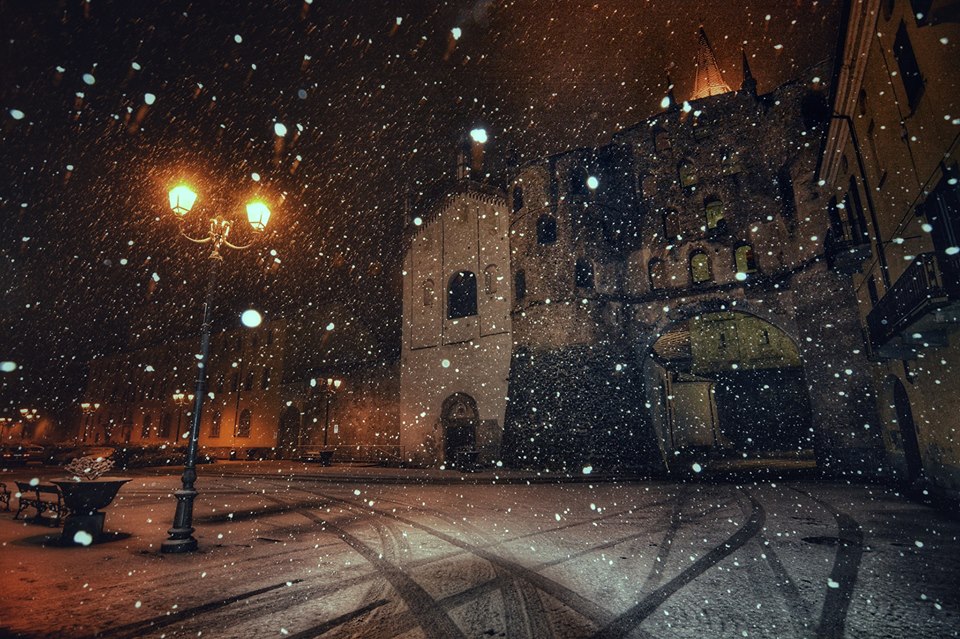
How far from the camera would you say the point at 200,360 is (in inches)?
291

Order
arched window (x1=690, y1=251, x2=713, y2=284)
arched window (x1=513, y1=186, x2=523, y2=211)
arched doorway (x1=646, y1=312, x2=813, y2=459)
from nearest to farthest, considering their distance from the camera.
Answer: arched window (x1=690, y1=251, x2=713, y2=284)
arched window (x1=513, y1=186, x2=523, y2=211)
arched doorway (x1=646, y1=312, x2=813, y2=459)

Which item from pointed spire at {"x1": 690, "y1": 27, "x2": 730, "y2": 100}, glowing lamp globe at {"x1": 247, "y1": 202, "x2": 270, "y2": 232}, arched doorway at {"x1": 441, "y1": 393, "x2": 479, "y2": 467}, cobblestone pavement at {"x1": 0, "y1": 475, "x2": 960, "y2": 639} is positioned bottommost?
cobblestone pavement at {"x1": 0, "y1": 475, "x2": 960, "y2": 639}

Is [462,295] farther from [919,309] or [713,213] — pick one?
[919,309]

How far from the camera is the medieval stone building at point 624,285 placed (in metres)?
17.8

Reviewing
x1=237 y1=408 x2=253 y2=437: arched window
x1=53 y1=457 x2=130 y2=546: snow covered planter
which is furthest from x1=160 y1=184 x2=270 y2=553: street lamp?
x1=237 y1=408 x2=253 y2=437: arched window

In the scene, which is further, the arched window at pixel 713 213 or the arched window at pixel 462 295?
the arched window at pixel 462 295

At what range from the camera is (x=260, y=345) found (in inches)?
1444

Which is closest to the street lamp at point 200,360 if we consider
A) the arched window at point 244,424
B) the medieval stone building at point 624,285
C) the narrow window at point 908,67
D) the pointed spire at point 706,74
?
the narrow window at point 908,67

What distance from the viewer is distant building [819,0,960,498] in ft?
26.9

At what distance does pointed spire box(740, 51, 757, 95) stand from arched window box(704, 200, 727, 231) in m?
5.20

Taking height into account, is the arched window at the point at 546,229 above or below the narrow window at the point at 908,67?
above

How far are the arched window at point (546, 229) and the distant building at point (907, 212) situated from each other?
1085 cm

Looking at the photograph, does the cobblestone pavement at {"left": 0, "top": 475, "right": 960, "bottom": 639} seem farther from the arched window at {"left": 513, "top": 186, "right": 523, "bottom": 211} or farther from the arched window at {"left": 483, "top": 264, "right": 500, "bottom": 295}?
the arched window at {"left": 513, "top": 186, "right": 523, "bottom": 211}

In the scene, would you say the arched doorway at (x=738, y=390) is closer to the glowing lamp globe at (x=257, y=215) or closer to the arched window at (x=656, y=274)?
the arched window at (x=656, y=274)
